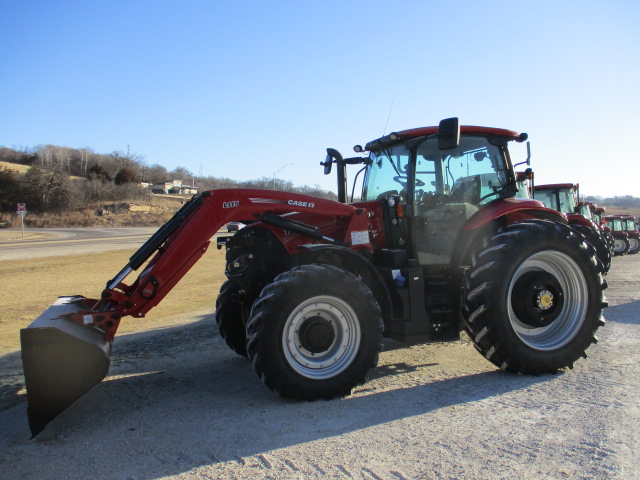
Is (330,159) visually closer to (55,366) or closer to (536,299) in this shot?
(536,299)

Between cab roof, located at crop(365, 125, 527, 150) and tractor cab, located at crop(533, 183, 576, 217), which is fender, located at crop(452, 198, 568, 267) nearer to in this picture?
cab roof, located at crop(365, 125, 527, 150)

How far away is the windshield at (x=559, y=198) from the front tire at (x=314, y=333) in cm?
1403

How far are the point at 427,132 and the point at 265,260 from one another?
7.41 feet

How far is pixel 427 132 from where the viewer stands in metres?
5.53

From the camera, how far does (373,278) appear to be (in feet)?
16.1

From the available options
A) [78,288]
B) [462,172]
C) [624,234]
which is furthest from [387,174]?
[624,234]

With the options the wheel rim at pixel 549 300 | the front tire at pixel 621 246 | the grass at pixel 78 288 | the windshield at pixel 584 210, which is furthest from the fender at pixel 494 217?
the front tire at pixel 621 246

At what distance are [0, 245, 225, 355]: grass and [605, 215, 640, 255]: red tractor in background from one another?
58.6 ft

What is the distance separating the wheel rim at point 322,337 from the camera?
14.4 ft

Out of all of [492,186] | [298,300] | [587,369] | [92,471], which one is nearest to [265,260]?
[298,300]

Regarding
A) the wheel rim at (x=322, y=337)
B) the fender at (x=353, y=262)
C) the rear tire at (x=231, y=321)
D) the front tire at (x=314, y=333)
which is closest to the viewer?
the front tire at (x=314, y=333)

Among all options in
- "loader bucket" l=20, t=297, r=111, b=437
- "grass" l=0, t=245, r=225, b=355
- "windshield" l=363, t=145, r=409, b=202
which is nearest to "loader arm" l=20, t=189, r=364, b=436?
"loader bucket" l=20, t=297, r=111, b=437

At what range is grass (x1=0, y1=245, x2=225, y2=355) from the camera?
8734mm

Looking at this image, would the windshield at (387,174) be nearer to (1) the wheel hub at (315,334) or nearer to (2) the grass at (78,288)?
(1) the wheel hub at (315,334)
